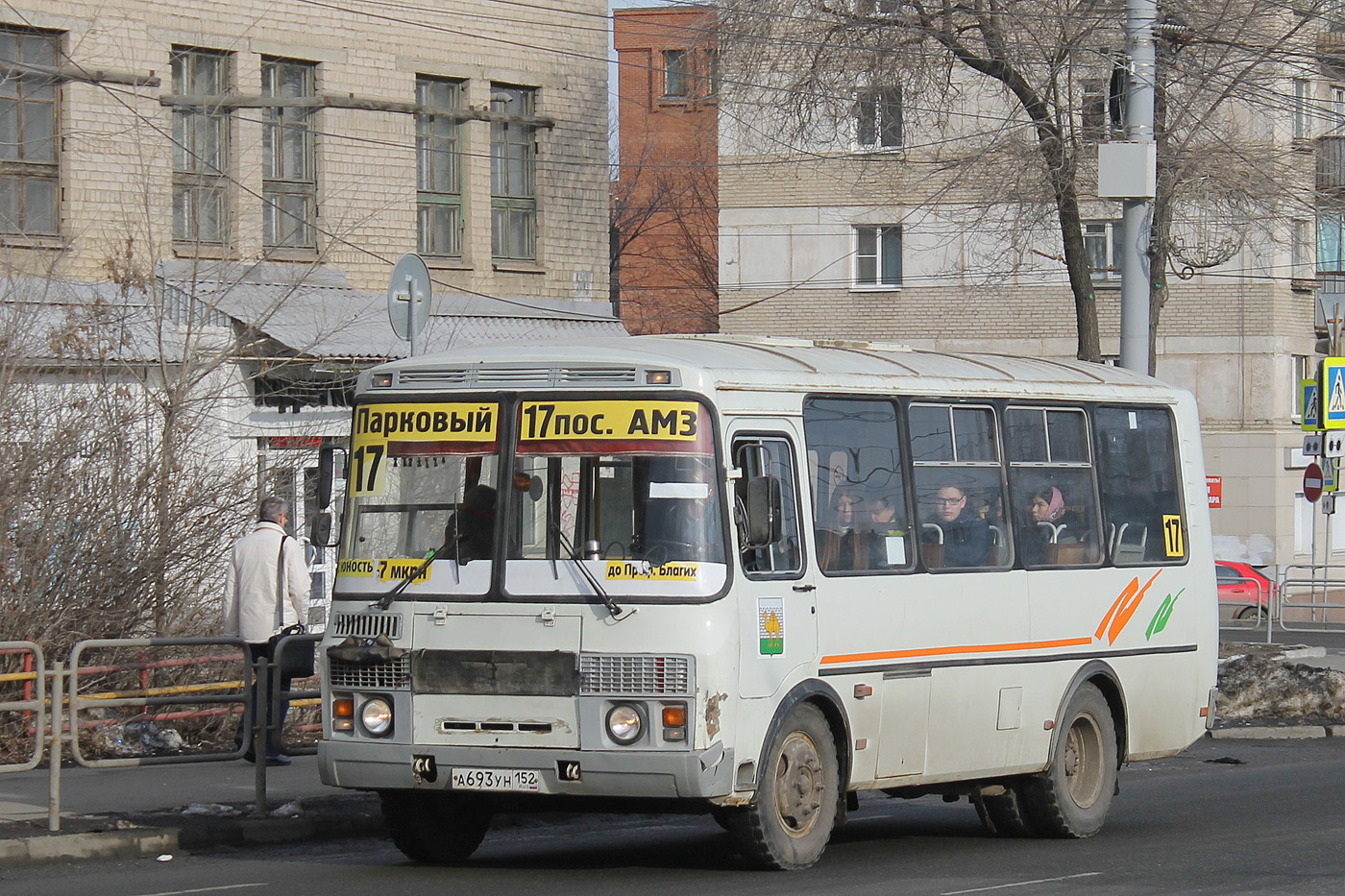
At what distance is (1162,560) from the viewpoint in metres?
12.9

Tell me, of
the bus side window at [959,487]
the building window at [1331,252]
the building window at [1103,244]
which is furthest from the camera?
the building window at [1331,252]

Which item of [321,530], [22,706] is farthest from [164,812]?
→ [321,530]

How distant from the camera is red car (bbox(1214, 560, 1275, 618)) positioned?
37.1 meters

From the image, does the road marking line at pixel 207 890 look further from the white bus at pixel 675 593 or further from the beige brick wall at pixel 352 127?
the beige brick wall at pixel 352 127

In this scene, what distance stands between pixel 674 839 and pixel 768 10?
12.9m

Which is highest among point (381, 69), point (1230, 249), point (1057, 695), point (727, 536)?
point (381, 69)

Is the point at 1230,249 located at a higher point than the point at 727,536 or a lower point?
higher

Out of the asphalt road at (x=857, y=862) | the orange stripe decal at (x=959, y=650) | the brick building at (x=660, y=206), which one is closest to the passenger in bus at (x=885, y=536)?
the orange stripe decal at (x=959, y=650)

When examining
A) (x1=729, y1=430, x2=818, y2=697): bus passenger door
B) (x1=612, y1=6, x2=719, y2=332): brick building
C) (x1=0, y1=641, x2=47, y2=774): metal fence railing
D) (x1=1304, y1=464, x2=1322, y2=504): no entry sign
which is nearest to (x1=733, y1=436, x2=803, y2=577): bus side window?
(x1=729, y1=430, x2=818, y2=697): bus passenger door

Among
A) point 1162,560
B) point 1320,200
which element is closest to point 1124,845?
point 1162,560

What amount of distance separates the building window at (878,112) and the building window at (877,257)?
22.2 metres

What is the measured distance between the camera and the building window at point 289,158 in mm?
23328

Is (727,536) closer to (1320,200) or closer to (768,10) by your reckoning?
(768,10)

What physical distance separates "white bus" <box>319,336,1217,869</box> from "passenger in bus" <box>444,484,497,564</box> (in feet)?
0.05
